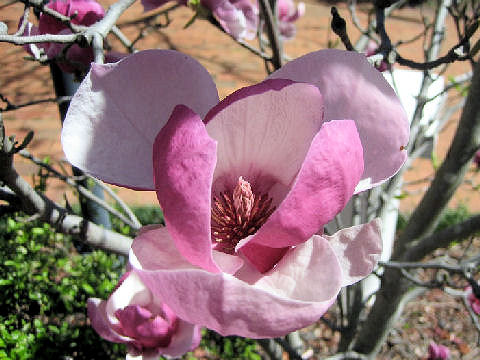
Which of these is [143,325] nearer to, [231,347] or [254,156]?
[254,156]

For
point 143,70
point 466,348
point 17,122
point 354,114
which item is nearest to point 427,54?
point 354,114

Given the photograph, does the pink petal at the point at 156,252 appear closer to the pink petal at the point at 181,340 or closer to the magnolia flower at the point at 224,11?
the pink petal at the point at 181,340

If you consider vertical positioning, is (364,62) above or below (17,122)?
above

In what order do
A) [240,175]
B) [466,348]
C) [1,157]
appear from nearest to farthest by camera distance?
1. [240,175]
2. [1,157]
3. [466,348]

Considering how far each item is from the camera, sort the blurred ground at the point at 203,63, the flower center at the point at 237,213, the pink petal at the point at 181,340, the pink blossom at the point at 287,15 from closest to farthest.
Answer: the flower center at the point at 237,213, the pink petal at the point at 181,340, the pink blossom at the point at 287,15, the blurred ground at the point at 203,63

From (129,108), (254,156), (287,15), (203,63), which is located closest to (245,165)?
(254,156)

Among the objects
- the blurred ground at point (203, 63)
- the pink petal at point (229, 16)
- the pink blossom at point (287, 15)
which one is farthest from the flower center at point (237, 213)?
the blurred ground at point (203, 63)

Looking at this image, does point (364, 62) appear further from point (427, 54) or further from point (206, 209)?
point (427, 54)
